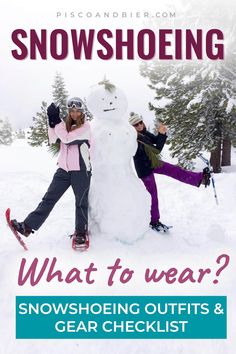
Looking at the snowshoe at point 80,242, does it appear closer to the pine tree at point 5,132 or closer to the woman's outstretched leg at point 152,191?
the woman's outstretched leg at point 152,191

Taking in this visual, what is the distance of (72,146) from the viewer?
4.57 metres

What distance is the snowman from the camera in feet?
15.4

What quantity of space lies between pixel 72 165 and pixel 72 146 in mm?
224

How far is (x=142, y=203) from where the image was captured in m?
4.90

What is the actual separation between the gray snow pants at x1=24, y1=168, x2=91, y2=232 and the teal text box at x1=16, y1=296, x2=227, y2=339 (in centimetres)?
111

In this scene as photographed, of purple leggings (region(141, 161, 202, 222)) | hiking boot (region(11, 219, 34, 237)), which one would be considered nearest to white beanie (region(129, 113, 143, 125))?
purple leggings (region(141, 161, 202, 222))

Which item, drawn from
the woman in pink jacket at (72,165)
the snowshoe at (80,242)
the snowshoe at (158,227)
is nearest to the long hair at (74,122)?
the woman in pink jacket at (72,165)

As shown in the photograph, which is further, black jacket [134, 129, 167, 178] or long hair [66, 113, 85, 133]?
black jacket [134, 129, 167, 178]

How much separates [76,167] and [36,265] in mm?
1202

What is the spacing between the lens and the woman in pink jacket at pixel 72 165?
14.8 feet

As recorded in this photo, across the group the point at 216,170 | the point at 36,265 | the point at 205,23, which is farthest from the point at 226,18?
the point at 36,265

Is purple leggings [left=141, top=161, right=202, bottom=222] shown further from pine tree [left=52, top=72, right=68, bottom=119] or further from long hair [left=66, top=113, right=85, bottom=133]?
pine tree [left=52, top=72, right=68, bottom=119]

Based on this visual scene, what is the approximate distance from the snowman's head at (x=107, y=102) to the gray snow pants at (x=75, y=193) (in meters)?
0.76

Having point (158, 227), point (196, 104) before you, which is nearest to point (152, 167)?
point (158, 227)
